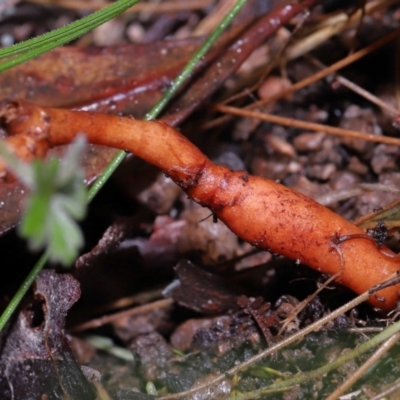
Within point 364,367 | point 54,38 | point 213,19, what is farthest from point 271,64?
point 364,367

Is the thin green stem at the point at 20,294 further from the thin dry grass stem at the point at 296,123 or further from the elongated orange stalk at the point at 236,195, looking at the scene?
the thin dry grass stem at the point at 296,123

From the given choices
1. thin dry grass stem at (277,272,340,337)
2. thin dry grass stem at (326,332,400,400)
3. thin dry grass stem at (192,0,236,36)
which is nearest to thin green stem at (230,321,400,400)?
thin dry grass stem at (326,332,400,400)

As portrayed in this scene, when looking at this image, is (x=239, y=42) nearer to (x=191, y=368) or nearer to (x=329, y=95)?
(x=329, y=95)

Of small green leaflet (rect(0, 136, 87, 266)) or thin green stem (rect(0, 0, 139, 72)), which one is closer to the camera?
small green leaflet (rect(0, 136, 87, 266))

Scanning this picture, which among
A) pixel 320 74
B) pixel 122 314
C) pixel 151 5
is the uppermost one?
pixel 151 5

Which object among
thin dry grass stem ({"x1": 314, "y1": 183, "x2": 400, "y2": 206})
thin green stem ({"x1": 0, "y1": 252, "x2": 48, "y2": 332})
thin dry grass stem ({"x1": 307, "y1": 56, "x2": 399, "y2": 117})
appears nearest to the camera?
thin green stem ({"x1": 0, "y1": 252, "x2": 48, "y2": 332})

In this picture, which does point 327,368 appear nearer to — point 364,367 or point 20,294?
point 364,367

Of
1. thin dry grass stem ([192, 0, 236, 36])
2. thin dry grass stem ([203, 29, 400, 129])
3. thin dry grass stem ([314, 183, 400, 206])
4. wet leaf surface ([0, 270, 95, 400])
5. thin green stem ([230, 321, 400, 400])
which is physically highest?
thin dry grass stem ([192, 0, 236, 36])

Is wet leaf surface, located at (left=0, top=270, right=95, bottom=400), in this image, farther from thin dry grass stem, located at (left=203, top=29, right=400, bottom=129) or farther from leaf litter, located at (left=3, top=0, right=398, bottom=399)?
thin dry grass stem, located at (left=203, top=29, right=400, bottom=129)
